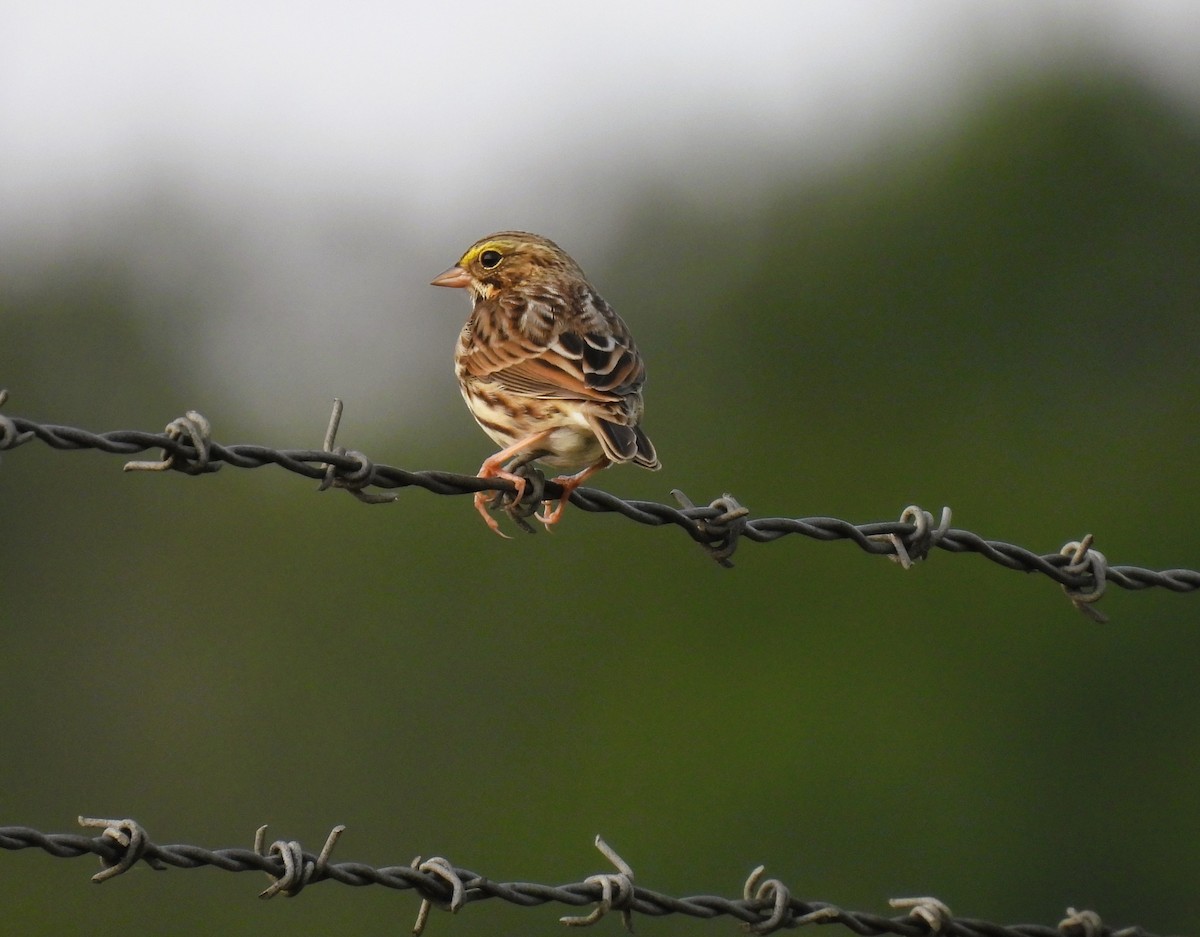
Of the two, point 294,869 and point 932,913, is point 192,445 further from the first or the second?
point 932,913

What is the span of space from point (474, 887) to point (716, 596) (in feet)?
121

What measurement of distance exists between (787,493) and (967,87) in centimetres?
2039

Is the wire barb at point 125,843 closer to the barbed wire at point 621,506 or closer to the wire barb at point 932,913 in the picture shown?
the barbed wire at point 621,506

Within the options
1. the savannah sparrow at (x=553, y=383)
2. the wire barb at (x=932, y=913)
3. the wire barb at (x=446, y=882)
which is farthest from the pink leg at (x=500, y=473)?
the wire barb at (x=932, y=913)

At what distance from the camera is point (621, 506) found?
528 centimetres

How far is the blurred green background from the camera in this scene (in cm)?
3597

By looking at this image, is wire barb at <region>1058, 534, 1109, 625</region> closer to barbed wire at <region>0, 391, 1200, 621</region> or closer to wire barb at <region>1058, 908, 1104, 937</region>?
barbed wire at <region>0, 391, 1200, 621</region>

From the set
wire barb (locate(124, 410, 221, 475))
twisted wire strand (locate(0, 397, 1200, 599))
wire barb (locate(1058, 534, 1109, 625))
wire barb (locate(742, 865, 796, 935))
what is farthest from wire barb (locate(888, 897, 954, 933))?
wire barb (locate(124, 410, 221, 475))

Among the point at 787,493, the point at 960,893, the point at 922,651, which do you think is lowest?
the point at 960,893

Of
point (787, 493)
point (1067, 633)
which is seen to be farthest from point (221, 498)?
point (1067, 633)

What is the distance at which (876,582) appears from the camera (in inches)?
1586

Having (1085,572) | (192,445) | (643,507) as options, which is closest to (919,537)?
(1085,572)

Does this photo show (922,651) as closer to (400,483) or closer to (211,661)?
(211,661)

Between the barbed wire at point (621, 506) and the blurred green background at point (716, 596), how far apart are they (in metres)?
23.1
